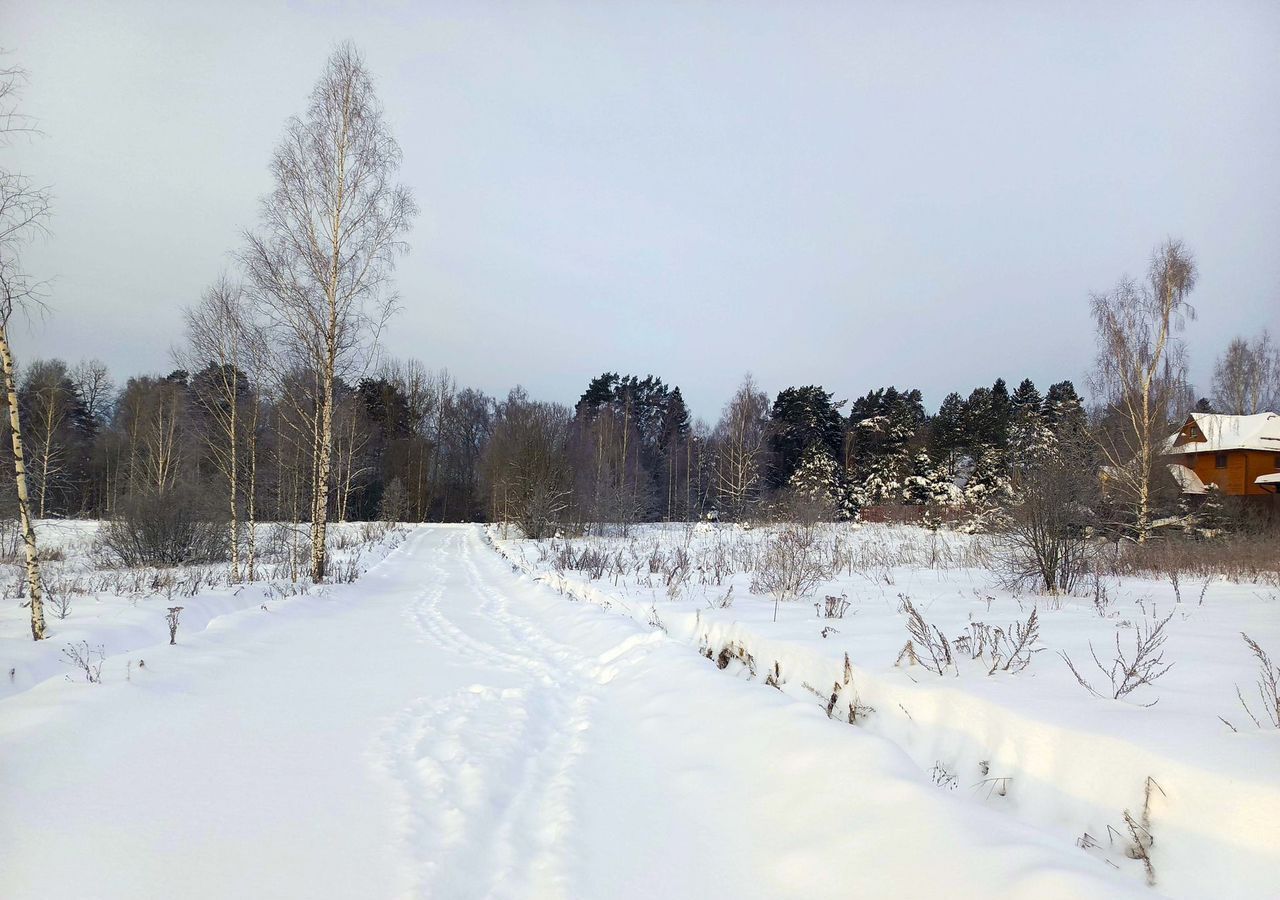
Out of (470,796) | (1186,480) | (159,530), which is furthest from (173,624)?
(1186,480)

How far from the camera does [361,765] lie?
11.9 feet

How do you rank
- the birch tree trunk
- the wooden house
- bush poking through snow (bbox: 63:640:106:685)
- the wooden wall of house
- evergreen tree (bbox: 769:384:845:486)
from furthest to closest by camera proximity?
evergreen tree (bbox: 769:384:845:486) < the wooden wall of house < the wooden house < the birch tree trunk < bush poking through snow (bbox: 63:640:106:685)

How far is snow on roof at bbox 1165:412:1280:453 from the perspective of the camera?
80.6 ft

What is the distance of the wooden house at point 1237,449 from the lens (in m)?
24.5

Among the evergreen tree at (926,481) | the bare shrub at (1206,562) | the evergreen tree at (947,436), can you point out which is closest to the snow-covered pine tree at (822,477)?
the evergreen tree at (926,481)

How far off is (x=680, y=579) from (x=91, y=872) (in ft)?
26.2

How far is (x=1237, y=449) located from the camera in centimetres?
2509

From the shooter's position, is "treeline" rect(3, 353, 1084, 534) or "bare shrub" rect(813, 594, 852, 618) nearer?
"bare shrub" rect(813, 594, 852, 618)

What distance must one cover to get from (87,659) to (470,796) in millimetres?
4431

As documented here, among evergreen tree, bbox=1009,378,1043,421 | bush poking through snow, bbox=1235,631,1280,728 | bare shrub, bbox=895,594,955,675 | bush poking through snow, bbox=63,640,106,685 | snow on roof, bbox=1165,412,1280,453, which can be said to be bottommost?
bush poking through snow, bbox=63,640,106,685

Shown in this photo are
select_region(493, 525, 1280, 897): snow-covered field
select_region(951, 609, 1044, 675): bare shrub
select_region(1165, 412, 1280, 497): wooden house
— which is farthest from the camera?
select_region(1165, 412, 1280, 497): wooden house

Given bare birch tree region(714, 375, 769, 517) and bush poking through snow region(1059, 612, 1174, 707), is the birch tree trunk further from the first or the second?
bare birch tree region(714, 375, 769, 517)

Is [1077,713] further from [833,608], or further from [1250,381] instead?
[1250,381]

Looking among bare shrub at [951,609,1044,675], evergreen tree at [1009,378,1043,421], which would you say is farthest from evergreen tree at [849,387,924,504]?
bare shrub at [951,609,1044,675]
